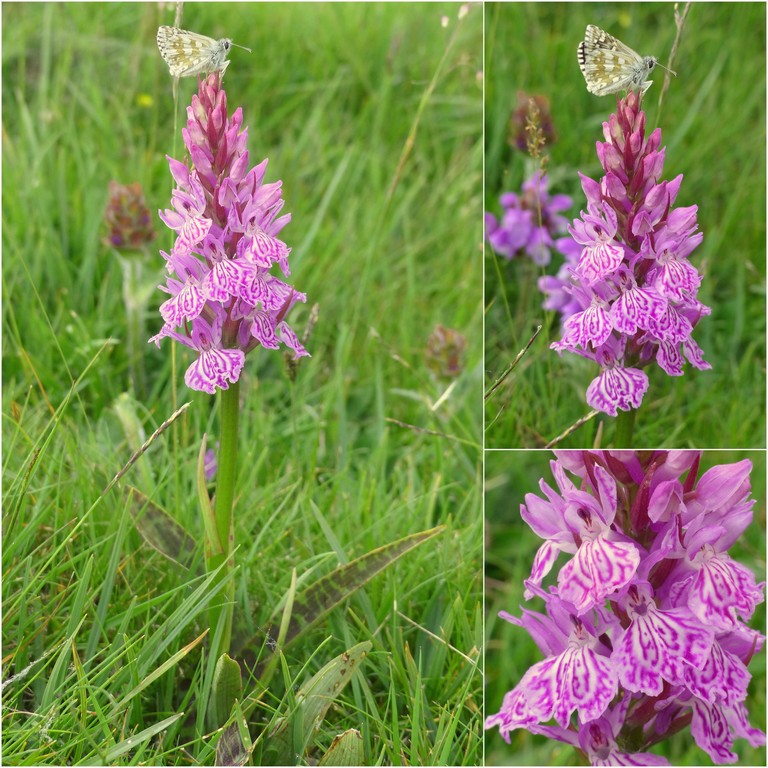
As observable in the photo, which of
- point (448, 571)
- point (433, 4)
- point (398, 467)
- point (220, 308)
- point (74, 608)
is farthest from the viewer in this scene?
point (433, 4)

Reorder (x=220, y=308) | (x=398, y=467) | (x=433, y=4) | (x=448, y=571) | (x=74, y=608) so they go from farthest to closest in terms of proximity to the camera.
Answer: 1. (x=433, y=4)
2. (x=398, y=467)
3. (x=448, y=571)
4. (x=74, y=608)
5. (x=220, y=308)

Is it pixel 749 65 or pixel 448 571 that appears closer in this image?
pixel 448 571

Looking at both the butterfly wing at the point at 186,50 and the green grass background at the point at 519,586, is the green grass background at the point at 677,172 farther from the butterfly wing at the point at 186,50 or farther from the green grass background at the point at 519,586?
the butterfly wing at the point at 186,50

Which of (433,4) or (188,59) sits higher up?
(433,4)

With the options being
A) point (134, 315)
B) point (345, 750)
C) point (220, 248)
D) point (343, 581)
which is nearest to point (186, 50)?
point (220, 248)

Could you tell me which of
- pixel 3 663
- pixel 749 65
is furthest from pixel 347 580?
pixel 749 65

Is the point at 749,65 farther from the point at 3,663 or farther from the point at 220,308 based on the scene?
the point at 3,663

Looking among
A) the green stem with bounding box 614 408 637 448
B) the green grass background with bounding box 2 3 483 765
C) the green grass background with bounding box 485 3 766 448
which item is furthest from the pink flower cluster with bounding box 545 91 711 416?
the green grass background with bounding box 2 3 483 765
